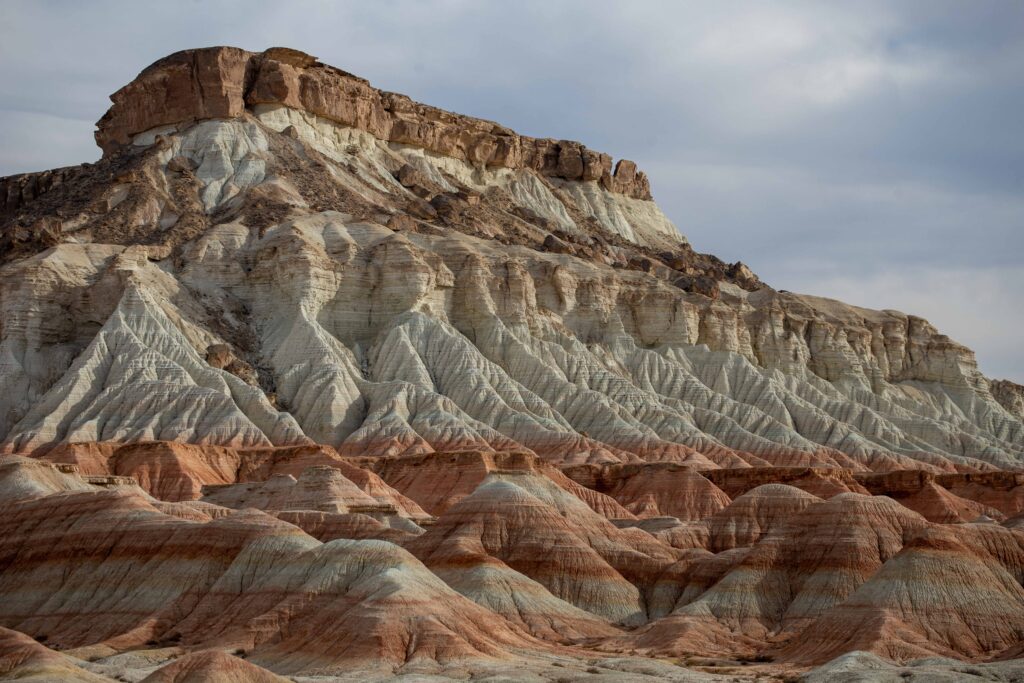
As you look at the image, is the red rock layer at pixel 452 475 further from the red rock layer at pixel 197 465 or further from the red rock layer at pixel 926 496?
the red rock layer at pixel 926 496

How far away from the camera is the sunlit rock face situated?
76.2 meters

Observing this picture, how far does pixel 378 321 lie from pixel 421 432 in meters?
17.5

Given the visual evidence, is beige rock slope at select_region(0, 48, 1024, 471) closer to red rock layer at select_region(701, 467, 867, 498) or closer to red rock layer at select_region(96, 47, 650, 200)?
red rock layer at select_region(96, 47, 650, 200)

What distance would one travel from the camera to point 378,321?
14538 cm

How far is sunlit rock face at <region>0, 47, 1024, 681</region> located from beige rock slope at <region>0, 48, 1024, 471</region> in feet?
1.20

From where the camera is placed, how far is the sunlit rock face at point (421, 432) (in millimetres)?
76250

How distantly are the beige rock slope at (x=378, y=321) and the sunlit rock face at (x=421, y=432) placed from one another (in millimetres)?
364

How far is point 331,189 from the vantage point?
163625 millimetres

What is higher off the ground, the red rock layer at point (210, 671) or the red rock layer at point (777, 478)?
the red rock layer at point (777, 478)

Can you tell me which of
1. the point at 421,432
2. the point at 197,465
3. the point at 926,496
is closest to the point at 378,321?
the point at 421,432

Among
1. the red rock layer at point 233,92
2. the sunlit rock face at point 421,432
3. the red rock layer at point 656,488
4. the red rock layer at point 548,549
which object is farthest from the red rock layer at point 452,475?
the red rock layer at point 233,92

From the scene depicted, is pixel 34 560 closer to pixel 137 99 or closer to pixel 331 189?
pixel 331 189

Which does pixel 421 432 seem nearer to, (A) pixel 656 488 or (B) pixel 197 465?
(A) pixel 656 488

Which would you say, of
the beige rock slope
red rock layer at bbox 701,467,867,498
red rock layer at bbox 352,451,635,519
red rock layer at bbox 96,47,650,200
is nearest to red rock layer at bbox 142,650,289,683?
red rock layer at bbox 352,451,635,519
